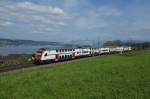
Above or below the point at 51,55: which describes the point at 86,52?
above

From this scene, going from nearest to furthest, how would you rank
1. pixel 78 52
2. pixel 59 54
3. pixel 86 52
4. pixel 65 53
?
1. pixel 59 54
2. pixel 65 53
3. pixel 78 52
4. pixel 86 52

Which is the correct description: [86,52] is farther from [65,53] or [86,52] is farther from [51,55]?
[51,55]

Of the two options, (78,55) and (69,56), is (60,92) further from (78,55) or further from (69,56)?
(78,55)

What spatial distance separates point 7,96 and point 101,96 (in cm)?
611

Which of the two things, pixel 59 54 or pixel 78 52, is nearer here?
pixel 59 54

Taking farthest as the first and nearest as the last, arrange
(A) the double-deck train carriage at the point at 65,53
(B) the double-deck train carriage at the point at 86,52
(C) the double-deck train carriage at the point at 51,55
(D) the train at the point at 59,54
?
(B) the double-deck train carriage at the point at 86,52
(A) the double-deck train carriage at the point at 65,53
(D) the train at the point at 59,54
(C) the double-deck train carriage at the point at 51,55

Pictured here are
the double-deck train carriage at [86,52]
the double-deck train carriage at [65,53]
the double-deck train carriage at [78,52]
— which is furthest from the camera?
the double-deck train carriage at [86,52]

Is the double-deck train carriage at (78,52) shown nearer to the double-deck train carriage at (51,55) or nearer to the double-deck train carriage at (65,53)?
the double-deck train carriage at (65,53)

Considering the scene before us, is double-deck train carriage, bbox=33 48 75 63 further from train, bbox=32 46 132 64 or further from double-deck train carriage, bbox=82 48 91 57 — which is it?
double-deck train carriage, bbox=82 48 91 57

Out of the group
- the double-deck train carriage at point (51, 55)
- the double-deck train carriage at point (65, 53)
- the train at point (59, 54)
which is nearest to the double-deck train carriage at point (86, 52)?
the train at point (59, 54)

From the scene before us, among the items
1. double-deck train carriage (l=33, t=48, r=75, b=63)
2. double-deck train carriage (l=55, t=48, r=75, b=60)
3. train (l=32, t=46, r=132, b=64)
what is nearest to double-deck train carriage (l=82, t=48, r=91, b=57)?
train (l=32, t=46, r=132, b=64)

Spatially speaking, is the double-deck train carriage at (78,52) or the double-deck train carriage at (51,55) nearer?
the double-deck train carriage at (51,55)

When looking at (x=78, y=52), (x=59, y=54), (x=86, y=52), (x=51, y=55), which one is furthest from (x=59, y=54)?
(x=86, y=52)

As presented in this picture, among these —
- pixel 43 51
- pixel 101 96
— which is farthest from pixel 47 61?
pixel 101 96
